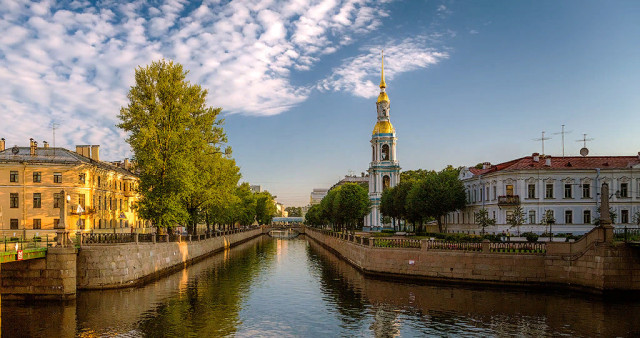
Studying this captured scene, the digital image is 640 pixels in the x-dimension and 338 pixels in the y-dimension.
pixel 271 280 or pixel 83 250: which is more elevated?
pixel 83 250

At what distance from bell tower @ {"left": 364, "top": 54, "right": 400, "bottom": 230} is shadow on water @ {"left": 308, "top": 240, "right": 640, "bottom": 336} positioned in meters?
79.1

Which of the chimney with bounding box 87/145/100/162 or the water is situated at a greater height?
the chimney with bounding box 87/145/100/162

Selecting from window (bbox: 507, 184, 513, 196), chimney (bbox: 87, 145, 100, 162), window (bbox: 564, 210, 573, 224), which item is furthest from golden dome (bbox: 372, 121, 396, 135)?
chimney (bbox: 87, 145, 100, 162)

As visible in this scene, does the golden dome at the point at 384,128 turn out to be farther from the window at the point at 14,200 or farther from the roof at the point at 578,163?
the window at the point at 14,200

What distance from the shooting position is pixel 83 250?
34.1 metres

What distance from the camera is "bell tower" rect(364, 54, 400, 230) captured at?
11862 centimetres

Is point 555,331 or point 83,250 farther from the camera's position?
point 83,250

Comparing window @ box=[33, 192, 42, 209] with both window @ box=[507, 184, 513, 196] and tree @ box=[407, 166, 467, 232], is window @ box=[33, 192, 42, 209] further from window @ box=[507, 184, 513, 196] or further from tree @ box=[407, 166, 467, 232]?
window @ box=[507, 184, 513, 196]

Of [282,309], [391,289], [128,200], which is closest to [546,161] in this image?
[391,289]

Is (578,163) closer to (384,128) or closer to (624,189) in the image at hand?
(624,189)

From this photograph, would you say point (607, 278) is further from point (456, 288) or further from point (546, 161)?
point (546, 161)

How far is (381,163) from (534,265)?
8251 cm

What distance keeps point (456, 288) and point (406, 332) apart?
13464 mm

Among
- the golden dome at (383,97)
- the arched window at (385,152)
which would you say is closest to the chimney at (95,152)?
the arched window at (385,152)
